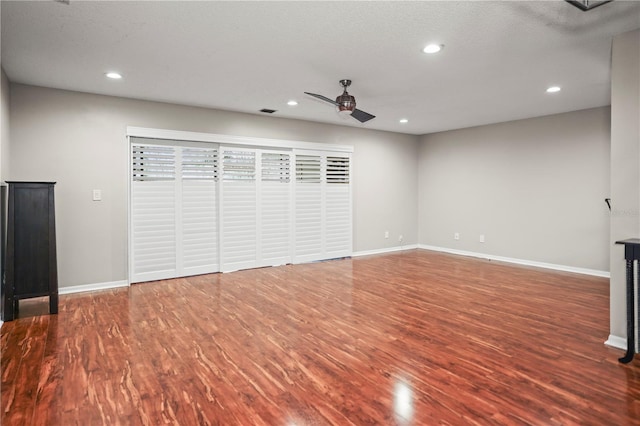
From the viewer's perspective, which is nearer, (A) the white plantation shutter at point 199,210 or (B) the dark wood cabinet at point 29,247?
(B) the dark wood cabinet at point 29,247

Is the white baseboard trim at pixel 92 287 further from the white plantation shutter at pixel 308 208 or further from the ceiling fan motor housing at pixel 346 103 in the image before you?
the ceiling fan motor housing at pixel 346 103

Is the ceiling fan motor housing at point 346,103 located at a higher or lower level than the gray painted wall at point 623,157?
higher

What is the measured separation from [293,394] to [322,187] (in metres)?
4.76

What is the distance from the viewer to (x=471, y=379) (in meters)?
2.36

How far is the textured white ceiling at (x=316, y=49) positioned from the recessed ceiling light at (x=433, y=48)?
0.08m

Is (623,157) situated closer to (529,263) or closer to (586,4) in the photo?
(586,4)

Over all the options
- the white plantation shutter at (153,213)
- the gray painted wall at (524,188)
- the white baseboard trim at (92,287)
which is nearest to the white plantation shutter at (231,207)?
the white plantation shutter at (153,213)

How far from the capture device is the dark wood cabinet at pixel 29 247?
11.7 ft

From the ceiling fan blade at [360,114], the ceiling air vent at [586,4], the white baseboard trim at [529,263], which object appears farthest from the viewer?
the white baseboard trim at [529,263]

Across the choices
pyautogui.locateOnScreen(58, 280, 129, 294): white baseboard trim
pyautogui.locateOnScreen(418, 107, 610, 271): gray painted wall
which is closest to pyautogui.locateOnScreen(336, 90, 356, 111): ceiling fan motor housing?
pyautogui.locateOnScreen(58, 280, 129, 294): white baseboard trim

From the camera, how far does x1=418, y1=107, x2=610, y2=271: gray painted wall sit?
555cm

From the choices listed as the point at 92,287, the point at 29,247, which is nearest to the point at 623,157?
the point at 29,247

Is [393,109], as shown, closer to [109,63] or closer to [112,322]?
[109,63]

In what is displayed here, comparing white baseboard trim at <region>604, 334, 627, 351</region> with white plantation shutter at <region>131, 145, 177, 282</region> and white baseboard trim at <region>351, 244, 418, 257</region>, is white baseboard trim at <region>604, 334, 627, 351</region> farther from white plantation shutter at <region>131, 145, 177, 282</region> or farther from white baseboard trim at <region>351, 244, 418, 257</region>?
white plantation shutter at <region>131, 145, 177, 282</region>
